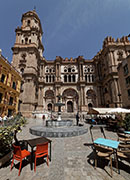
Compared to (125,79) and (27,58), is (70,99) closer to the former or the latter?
(125,79)

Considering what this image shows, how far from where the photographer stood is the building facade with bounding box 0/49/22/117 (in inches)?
624

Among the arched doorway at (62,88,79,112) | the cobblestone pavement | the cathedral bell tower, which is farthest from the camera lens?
the arched doorway at (62,88,79,112)

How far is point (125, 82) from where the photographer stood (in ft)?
59.8

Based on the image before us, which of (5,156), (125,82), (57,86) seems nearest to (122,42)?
(125,82)

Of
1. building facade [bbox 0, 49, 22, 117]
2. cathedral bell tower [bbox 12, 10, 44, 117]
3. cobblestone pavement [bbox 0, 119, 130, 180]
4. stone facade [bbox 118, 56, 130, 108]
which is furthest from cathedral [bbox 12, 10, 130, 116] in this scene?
cobblestone pavement [bbox 0, 119, 130, 180]

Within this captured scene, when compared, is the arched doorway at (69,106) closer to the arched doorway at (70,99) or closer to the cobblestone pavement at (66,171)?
the arched doorway at (70,99)

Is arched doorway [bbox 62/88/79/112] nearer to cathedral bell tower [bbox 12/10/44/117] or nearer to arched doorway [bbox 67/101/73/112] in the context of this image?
arched doorway [bbox 67/101/73/112]

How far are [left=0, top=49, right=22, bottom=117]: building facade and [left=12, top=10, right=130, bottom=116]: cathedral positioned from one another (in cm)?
609

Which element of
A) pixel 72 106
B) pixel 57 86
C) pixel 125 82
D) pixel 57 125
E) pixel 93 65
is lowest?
pixel 57 125

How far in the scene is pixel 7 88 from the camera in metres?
17.0

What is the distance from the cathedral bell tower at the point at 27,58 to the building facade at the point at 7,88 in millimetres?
5479

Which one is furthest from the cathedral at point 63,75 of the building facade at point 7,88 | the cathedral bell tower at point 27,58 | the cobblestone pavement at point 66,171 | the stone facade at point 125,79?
the cobblestone pavement at point 66,171

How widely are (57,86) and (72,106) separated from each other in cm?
941

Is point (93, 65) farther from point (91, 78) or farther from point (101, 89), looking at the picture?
point (101, 89)
